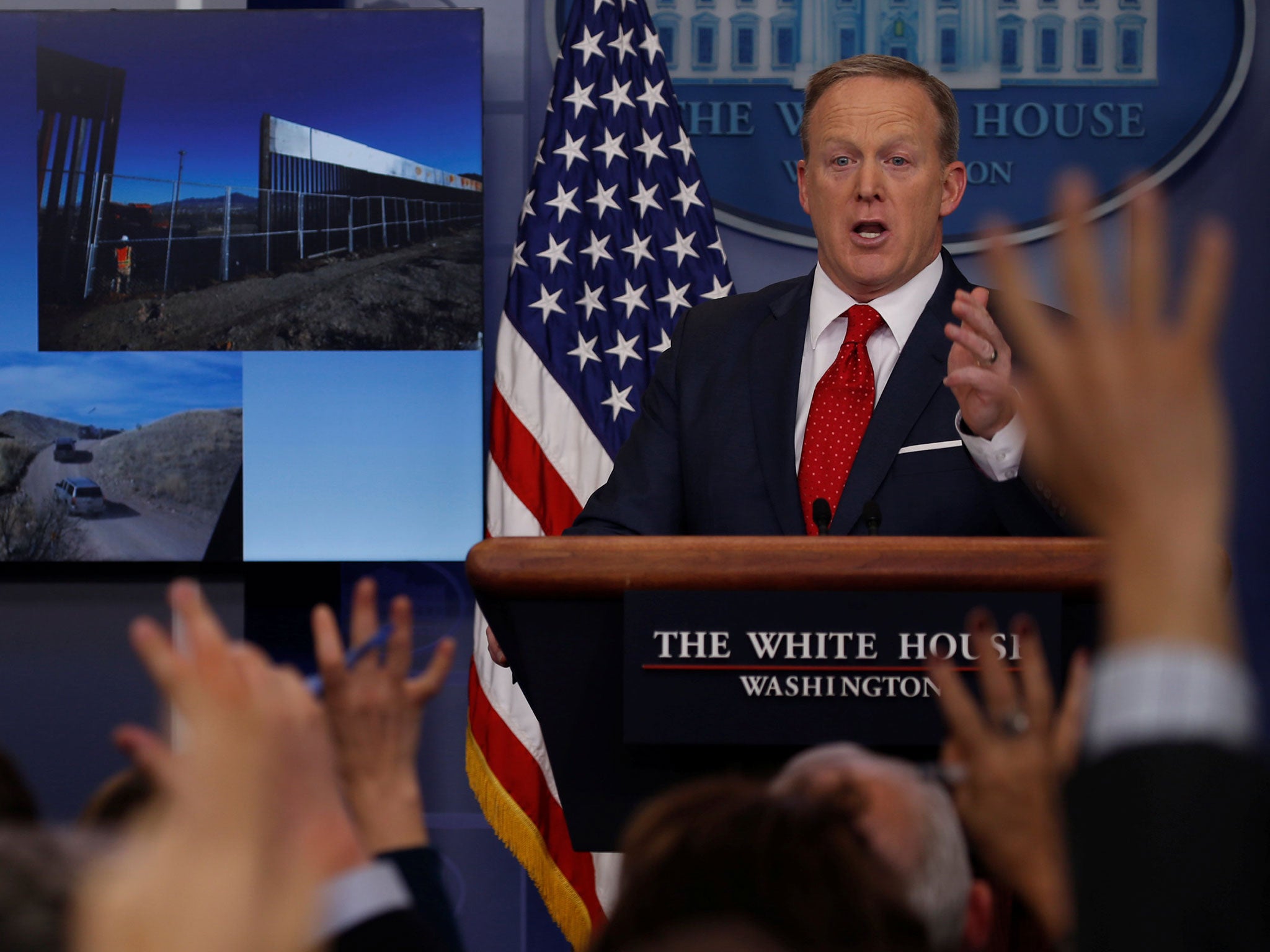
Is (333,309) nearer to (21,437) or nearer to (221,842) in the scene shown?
(21,437)

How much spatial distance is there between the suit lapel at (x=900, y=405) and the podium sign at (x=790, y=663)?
0.66 meters

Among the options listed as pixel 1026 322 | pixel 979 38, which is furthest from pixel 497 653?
pixel 979 38

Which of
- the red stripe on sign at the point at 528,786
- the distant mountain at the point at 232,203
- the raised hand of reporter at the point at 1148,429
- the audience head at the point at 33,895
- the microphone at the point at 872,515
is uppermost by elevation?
the distant mountain at the point at 232,203

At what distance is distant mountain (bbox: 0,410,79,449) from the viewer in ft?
11.8

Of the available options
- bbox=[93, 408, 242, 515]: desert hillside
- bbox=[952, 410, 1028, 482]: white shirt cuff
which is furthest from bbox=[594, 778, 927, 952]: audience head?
bbox=[93, 408, 242, 515]: desert hillside

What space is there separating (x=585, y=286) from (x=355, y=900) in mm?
2884

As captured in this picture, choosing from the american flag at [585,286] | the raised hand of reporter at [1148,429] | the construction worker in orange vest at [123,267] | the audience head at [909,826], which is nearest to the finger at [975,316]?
the audience head at [909,826]

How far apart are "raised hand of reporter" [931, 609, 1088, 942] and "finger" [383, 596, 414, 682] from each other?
0.39 metres

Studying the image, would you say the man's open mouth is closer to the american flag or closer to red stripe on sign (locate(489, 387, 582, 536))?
the american flag

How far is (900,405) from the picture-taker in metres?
2.11

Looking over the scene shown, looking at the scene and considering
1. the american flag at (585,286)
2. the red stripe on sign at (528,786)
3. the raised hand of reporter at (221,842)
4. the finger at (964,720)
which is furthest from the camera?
the american flag at (585,286)

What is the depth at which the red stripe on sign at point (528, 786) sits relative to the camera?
3.30 m

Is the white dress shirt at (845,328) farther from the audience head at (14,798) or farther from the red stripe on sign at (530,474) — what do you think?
the audience head at (14,798)

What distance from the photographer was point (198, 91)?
11.8 ft
